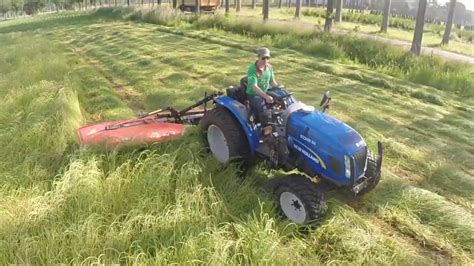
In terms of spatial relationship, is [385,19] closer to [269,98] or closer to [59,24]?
[59,24]

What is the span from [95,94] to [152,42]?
28.0ft

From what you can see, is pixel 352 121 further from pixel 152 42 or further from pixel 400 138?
pixel 152 42

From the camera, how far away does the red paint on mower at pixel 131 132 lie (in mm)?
5020

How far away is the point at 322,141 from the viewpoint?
399 cm

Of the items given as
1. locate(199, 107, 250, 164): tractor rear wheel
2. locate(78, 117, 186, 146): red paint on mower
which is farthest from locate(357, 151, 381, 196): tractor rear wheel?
locate(78, 117, 186, 146): red paint on mower

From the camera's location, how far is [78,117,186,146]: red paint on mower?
5.02 m

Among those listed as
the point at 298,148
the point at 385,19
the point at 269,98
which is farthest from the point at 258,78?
the point at 385,19

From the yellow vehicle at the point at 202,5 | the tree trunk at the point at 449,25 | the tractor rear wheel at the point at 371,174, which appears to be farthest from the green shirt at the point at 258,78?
the yellow vehicle at the point at 202,5

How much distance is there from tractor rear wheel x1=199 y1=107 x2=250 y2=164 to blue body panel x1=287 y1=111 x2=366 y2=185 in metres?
0.67

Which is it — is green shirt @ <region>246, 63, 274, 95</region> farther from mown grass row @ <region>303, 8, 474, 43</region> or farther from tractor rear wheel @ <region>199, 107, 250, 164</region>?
A: mown grass row @ <region>303, 8, 474, 43</region>

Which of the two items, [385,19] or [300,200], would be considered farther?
[385,19]

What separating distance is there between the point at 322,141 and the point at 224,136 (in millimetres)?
1299

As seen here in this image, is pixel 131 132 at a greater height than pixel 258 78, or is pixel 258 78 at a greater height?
pixel 258 78

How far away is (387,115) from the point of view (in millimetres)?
7914
